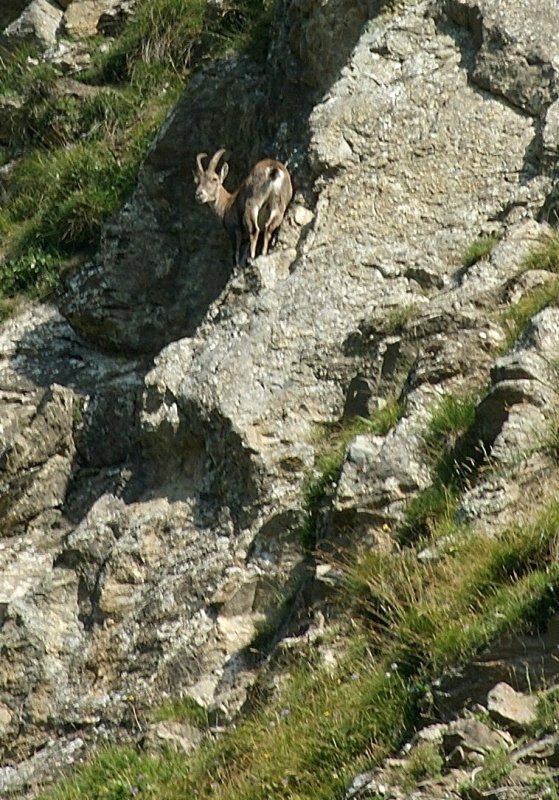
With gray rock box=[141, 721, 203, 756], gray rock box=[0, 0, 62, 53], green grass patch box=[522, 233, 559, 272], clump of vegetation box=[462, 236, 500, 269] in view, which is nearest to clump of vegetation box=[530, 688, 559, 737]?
gray rock box=[141, 721, 203, 756]

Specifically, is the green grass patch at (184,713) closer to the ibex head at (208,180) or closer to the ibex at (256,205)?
the ibex at (256,205)

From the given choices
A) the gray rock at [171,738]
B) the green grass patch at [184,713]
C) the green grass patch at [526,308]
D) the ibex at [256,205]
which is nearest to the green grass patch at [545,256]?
the green grass patch at [526,308]

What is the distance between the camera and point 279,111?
15.5 m

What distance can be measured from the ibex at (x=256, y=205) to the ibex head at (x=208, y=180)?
5 cm

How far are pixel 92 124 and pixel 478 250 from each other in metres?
8.54

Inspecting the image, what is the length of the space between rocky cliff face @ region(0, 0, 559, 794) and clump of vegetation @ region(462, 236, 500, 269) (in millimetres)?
116

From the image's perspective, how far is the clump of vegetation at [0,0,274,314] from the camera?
56.7 ft

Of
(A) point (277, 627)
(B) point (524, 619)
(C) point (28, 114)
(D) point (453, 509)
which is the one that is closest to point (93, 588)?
(A) point (277, 627)

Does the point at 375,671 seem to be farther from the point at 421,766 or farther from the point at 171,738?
the point at 171,738

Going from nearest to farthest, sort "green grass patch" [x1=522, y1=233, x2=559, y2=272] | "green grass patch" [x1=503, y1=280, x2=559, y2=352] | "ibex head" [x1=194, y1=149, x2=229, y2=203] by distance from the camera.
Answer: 1. "green grass patch" [x1=503, y1=280, x2=559, y2=352]
2. "green grass patch" [x1=522, y1=233, x2=559, y2=272]
3. "ibex head" [x1=194, y1=149, x2=229, y2=203]

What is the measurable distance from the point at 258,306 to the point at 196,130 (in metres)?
4.60

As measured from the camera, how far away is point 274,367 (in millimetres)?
11703

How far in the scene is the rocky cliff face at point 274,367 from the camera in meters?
10.1

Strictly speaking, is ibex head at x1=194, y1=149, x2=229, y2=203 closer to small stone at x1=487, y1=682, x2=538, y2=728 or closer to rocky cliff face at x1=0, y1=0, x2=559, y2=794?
rocky cliff face at x1=0, y1=0, x2=559, y2=794
